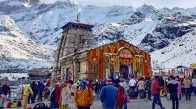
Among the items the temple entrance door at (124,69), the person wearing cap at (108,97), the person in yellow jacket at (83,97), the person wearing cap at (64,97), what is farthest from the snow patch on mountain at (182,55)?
the person wearing cap at (108,97)

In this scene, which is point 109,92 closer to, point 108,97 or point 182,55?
point 108,97

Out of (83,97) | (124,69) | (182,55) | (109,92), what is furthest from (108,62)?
(182,55)

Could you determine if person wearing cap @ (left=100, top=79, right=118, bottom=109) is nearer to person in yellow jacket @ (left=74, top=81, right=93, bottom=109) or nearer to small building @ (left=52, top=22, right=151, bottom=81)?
person in yellow jacket @ (left=74, top=81, right=93, bottom=109)

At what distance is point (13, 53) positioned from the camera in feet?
611

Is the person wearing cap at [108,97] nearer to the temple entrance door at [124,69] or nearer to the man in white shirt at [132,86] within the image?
the man in white shirt at [132,86]

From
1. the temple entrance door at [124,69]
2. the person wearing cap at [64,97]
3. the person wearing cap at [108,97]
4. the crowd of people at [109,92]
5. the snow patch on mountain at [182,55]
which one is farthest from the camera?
the snow patch on mountain at [182,55]

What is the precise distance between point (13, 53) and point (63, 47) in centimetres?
14272

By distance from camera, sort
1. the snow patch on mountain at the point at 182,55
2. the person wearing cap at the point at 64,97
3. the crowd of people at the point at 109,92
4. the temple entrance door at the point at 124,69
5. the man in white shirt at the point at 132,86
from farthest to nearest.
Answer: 1. the snow patch on mountain at the point at 182,55
2. the temple entrance door at the point at 124,69
3. the man in white shirt at the point at 132,86
4. the person wearing cap at the point at 64,97
5. the crowd of people at the point at 109,92

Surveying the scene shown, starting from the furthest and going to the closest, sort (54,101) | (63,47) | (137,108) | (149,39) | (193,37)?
1. (149,39)
2. (193,37)
3. (63,47)
4. (137,108)
5. (54,101)

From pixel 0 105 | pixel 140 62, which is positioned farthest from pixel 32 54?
pixel 0 105

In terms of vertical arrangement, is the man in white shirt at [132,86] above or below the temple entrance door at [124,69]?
below

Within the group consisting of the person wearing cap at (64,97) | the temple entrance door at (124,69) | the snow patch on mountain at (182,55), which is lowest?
the person wearing cap at (64,97)

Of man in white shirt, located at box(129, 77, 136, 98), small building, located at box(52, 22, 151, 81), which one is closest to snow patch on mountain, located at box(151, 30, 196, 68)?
small building, located at box(52, 22, 151, 81)

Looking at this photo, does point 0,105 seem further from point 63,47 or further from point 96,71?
point 63,47
